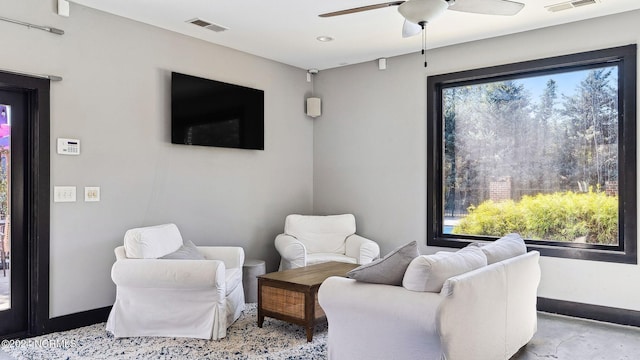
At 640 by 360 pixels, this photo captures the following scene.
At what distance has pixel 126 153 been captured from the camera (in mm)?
4312

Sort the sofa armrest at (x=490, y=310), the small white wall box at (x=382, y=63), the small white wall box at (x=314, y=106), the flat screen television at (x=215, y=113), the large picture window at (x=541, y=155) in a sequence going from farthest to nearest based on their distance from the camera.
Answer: the small white wall box at (x=314, y=106) < the small white wall box at (x=382, y=63) < the flat screen television at (x=215, y=113) < the large picture window at (x=541, y=155) < the sofa armrest at (x=490, y=310)

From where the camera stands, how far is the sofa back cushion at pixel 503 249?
124 inches

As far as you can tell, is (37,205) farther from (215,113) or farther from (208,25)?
(208,25)

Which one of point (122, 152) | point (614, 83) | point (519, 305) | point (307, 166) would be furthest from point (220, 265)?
point (614, 83)

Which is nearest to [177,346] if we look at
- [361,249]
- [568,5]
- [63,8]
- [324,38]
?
[361,249]

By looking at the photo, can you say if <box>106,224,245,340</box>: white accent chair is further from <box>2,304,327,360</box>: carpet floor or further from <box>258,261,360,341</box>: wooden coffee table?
<box>258,261,360,341</box>: wooden coffee table

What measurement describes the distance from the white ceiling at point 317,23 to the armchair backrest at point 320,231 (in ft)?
6.25

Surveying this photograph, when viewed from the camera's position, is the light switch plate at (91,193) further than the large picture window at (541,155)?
No

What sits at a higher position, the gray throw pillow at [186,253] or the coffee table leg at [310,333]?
the gray throw pillow at [186,253]

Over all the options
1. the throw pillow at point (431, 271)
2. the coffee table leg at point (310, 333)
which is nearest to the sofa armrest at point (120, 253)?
the coffee table leg at point (310, 333)

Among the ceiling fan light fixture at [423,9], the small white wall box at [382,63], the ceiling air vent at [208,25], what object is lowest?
the ceiling fan light fixture at [423,9]

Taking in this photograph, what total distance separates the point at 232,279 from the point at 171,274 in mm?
608

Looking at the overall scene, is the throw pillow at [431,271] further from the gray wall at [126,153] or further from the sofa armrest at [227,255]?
the gray wall at [126,153]

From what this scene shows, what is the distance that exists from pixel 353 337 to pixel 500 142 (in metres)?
3.04
